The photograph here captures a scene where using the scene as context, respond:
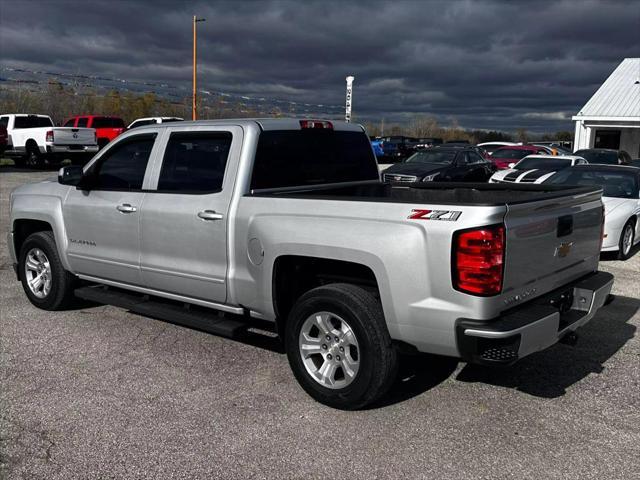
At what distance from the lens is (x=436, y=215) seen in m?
3.53

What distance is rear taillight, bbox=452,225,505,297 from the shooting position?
3.43 metres

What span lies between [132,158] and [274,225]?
6.33 feet

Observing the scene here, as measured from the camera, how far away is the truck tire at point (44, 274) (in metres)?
6.10

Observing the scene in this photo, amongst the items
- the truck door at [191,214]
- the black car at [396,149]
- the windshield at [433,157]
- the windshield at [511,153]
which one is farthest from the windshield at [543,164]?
the black car at [396,149]

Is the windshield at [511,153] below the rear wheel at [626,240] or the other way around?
the other way around

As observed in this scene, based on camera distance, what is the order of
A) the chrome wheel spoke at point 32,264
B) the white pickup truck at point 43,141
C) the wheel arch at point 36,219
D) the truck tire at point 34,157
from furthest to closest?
the truck tire at point 34,157 < the white pickup truck at point 43,141 < the chrome wheel spoke at point 32,264 < the wheel arch at point 36,219

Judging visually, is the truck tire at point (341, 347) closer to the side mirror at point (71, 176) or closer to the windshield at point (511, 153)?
the side mirror at point (71, 176)

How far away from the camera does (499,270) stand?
348 centimetres

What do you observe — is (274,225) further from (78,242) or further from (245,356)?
(78,242)

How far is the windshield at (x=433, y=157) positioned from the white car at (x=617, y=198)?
653 cm

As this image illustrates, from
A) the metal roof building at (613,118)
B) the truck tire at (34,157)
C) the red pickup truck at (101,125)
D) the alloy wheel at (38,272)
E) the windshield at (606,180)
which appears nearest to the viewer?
the alloy wheel at (38,272)

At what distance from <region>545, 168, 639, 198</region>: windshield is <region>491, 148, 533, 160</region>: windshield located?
14.1 m

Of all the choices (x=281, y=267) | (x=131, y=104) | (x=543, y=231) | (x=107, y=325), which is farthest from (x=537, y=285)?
(x=131, y=104)

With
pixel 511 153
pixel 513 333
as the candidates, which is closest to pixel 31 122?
pixel 511 153
